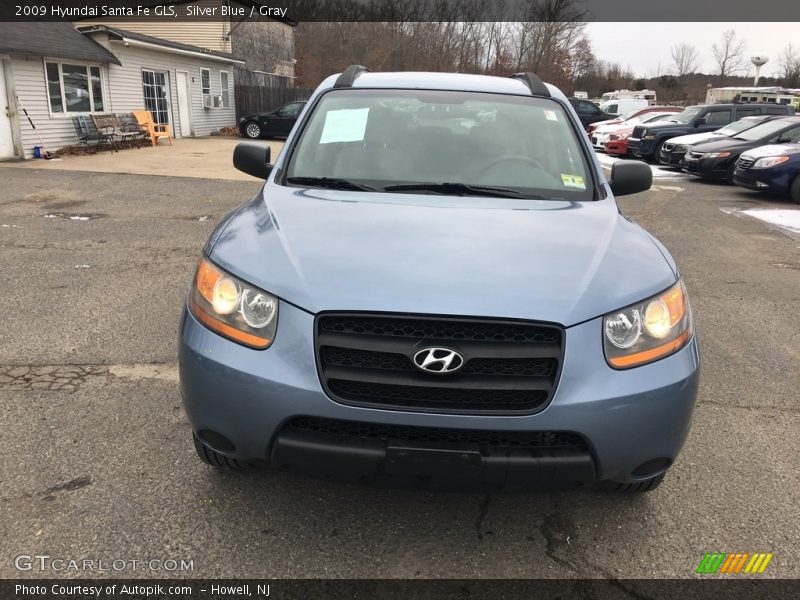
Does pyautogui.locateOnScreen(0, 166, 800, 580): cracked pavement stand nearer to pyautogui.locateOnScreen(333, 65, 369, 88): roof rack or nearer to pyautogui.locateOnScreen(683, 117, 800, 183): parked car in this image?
pyautogui.locateOnScreen(333, 65, 369, 88): roof rack

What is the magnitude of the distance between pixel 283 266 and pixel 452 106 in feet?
6.06

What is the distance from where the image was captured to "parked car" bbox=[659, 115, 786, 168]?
50.2ft

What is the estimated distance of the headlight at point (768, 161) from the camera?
1151 centimetres

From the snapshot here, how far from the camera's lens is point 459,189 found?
3.03m

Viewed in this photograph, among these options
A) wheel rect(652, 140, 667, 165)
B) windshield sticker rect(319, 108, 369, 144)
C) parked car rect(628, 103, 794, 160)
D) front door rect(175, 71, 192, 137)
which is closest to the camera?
windshield sticker rect(319, 108, 369, 144)

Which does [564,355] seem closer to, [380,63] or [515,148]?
[515,148]

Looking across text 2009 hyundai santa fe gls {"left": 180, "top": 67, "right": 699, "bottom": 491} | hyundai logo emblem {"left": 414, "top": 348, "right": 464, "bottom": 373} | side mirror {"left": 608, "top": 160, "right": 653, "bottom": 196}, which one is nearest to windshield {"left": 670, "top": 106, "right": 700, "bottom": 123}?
side mirror {"left": 608, "top": 160, "right": 653, "bottom": 196}

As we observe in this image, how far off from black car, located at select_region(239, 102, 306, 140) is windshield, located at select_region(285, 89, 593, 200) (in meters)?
20.2

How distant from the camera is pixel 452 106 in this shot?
139 inches

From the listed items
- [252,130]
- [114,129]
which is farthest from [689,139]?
[114,129]

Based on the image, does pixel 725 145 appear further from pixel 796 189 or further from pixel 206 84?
pixel 206 84

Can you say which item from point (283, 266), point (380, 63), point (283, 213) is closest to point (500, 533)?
point (283, 266)

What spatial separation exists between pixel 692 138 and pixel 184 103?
1713 cm

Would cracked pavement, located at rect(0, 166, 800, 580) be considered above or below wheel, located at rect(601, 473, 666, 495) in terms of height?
below
